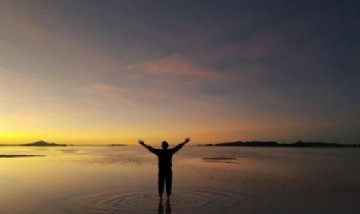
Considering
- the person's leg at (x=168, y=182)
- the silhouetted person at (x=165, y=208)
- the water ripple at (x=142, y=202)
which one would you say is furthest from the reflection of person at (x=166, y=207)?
the person's leg at (x=168, y=182)

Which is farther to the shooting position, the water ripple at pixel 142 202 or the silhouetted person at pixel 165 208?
the water ripple at pixel 142 202

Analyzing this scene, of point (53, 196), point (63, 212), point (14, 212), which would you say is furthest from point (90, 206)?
point (53, 196)

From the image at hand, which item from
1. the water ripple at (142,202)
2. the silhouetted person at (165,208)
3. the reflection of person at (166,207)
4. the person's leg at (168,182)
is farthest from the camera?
the person's leg at (168,182)

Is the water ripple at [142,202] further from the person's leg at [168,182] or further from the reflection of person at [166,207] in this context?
the person's leg at [168,182]

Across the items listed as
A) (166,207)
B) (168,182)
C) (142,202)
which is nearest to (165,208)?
(166,207)

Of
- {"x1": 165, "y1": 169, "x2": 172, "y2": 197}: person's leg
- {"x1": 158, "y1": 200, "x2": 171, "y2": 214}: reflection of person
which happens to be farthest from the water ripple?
{"x1": 165, "y1": 169, "x2": 172, "y2": 197}: person's leg

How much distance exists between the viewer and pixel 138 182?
2420cm

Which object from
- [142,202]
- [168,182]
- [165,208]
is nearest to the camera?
[165,208]

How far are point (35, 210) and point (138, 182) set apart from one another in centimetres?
1045

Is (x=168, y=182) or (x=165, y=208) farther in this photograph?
(x=168, y=182)

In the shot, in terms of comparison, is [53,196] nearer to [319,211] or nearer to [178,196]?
[178,196]

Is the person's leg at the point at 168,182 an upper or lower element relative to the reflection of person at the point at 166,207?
upper

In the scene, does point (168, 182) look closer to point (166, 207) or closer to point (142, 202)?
point (142, 202)

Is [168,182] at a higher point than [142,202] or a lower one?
higher
